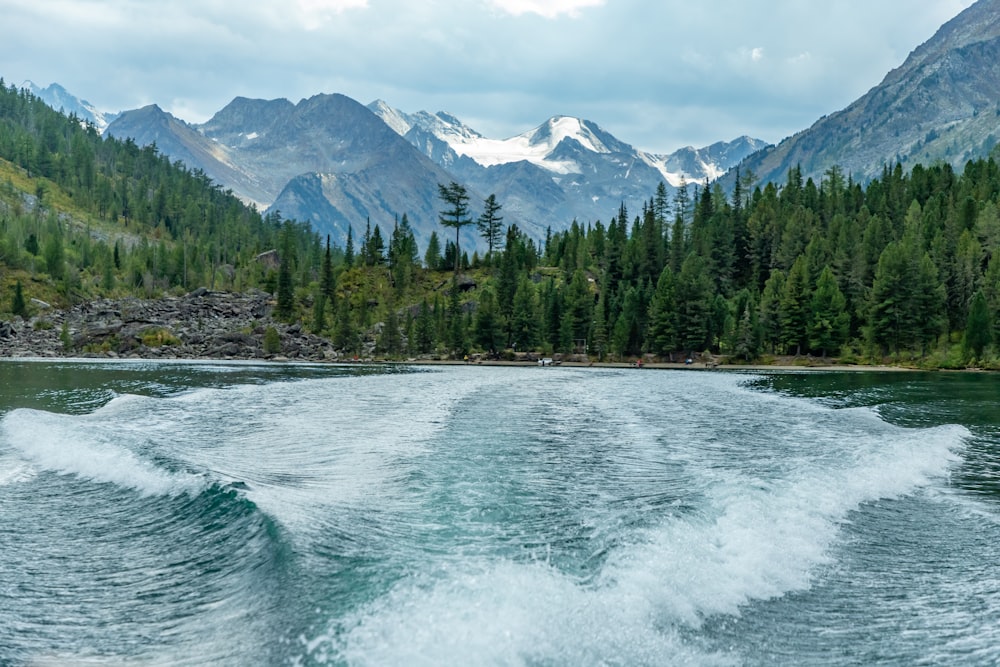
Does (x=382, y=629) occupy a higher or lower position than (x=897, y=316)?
lower

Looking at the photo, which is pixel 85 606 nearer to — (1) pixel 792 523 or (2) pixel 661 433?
(1) pixel 792 523

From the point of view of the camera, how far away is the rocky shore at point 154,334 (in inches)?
5389

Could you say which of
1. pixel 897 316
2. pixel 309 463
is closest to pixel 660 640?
pixel 309 463

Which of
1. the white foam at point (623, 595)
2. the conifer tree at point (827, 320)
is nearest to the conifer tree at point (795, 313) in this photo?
the conifer tree at point (827, 320)

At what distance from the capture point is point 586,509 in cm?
1977

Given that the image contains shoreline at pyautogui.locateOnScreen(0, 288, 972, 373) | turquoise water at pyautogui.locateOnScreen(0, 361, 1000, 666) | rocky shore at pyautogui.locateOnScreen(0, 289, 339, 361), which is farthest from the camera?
rocky shore at pyautogui.locateOnScreen(0, 289, 339, 361)

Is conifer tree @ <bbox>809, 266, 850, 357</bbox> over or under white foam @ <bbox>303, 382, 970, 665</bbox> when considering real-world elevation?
over

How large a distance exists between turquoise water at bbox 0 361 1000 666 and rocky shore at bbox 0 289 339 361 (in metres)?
108

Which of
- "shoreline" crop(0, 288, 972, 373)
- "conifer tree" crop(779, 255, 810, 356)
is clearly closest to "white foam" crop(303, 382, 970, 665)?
"shoreline" crop(0, 288, 972, 373)

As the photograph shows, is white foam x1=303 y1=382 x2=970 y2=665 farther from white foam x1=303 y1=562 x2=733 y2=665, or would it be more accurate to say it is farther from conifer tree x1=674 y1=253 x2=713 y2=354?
Result: conifer tree x1=674 y1=253 x2=713 y2=354

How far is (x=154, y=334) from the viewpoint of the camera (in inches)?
5640

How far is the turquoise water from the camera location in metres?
11.5

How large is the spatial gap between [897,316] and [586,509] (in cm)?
10997

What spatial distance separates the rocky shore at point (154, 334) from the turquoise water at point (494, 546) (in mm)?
107900
